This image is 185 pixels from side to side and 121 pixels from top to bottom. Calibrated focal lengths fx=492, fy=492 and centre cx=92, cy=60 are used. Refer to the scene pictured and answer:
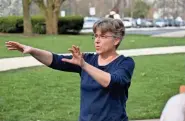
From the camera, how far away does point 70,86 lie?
10.3 metres

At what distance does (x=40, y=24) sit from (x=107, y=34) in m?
32.5

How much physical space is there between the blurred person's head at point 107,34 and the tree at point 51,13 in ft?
102

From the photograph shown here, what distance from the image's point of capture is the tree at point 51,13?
112 feet

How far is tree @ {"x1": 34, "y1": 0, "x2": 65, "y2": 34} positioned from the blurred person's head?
31.1m

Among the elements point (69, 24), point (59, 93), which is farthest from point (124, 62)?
point (69, 24)

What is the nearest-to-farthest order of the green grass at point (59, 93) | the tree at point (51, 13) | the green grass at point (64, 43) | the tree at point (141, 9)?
1. the green grass at point (59, 93)
2. the green grass at point (64, 43)
3. the tree at point (51, 13)
4. the tree at point (141, 9)

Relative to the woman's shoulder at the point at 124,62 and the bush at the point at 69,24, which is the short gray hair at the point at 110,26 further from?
the bush at the point at 69,24

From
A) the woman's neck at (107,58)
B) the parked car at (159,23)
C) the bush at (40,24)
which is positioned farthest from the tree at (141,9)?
the woman's neck at (107,58)

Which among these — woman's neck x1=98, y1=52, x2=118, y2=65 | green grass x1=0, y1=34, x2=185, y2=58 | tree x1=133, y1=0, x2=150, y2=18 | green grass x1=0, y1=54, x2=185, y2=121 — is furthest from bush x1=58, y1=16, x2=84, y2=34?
tree x1=133, y1=0, x2=150, y2=18

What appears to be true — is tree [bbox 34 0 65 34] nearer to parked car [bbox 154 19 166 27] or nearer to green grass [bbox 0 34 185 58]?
green grass [bbox 0 34 185 58]

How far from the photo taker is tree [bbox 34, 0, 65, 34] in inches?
1340

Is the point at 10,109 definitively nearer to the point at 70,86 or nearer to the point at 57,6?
the point at 70,86

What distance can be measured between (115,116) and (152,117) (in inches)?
175

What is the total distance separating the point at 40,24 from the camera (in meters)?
35.2
